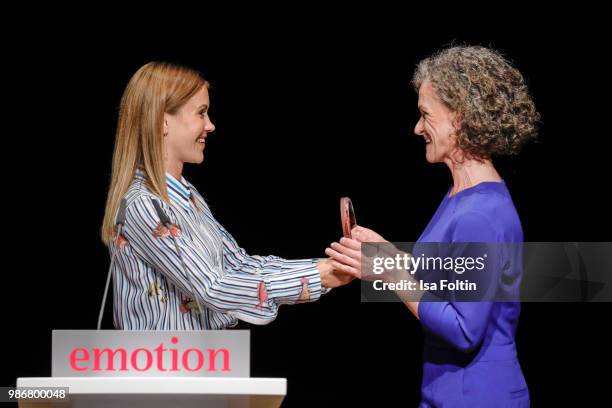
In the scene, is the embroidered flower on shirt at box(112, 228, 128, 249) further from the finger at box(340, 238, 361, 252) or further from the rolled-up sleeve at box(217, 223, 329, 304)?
the finger at box(340, 238, 361, 252)

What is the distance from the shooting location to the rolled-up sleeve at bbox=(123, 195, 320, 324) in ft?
9.41

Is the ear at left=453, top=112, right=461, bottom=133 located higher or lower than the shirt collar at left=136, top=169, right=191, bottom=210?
higher

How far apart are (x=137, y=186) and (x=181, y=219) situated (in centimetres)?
15

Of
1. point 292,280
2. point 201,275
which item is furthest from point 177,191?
point 292,280

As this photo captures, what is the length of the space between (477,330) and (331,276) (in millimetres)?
527

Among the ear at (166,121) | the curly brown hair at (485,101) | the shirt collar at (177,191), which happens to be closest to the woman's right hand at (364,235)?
the curly brown hair at (485,101)

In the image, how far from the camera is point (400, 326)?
419 cm

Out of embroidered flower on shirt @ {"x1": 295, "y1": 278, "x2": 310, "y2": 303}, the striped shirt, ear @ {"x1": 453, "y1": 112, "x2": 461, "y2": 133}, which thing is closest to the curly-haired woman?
ear @ {"x1": 453, "y1": 112, "x2": 461, "y2": 133}

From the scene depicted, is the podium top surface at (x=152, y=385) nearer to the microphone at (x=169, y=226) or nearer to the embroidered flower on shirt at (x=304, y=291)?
the microphone at (x=169, y=226)

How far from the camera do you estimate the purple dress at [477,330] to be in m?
2.72

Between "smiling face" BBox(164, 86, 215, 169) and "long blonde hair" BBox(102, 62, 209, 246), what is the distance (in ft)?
0.08

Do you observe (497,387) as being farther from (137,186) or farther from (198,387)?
(137,186)

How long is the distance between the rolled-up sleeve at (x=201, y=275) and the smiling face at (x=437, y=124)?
0.52 m

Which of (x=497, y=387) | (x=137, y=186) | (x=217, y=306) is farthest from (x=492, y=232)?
(x=137, y=186)
